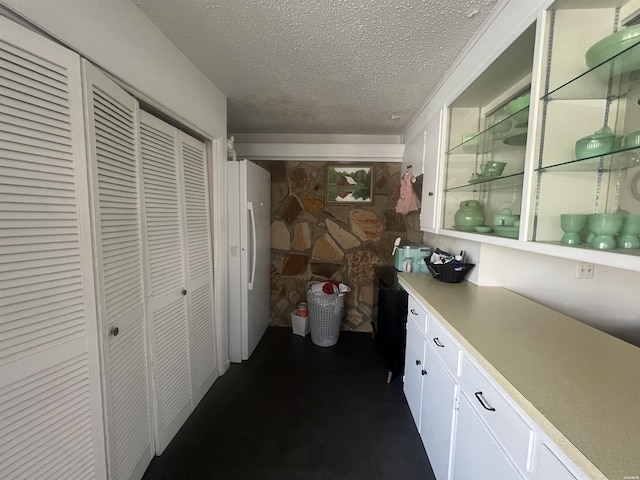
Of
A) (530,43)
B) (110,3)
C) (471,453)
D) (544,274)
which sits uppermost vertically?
(110,3)

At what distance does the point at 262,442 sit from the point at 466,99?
2.54 meters

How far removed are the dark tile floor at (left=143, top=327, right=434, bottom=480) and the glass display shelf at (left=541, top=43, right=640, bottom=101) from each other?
1984 mm

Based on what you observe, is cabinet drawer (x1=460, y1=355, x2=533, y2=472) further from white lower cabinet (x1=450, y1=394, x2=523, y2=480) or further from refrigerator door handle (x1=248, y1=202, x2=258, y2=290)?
refrigerator door handle (x1=248, y1=202, x2=258, y2=290)

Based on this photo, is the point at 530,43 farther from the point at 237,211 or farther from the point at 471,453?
the point at 237,211

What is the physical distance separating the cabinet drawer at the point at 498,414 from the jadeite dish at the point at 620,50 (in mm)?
1148

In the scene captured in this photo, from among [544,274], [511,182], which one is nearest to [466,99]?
[511,182]

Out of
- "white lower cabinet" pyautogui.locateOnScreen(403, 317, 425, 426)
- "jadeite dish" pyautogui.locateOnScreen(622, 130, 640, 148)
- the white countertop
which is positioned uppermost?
"jadeite dish" pyautogui.locateOnScreen(622, 130, 640, 148)

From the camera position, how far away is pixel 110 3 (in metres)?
1.10

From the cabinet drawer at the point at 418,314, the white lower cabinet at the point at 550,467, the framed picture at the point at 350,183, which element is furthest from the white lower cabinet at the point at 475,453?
the framed picture at the point at 350,183

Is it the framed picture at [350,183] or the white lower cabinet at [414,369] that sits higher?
the framed picture at [350,183]

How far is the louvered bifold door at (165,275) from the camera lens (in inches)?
57.3

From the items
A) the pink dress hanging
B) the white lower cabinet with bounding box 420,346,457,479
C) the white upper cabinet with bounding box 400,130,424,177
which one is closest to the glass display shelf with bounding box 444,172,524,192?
the white upper cabinet with bounding box 400,130,424,177

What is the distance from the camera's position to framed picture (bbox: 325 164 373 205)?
10.4 feet

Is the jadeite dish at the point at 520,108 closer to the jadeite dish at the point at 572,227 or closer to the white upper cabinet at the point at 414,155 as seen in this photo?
the jadeite dish at the point at 572,227
